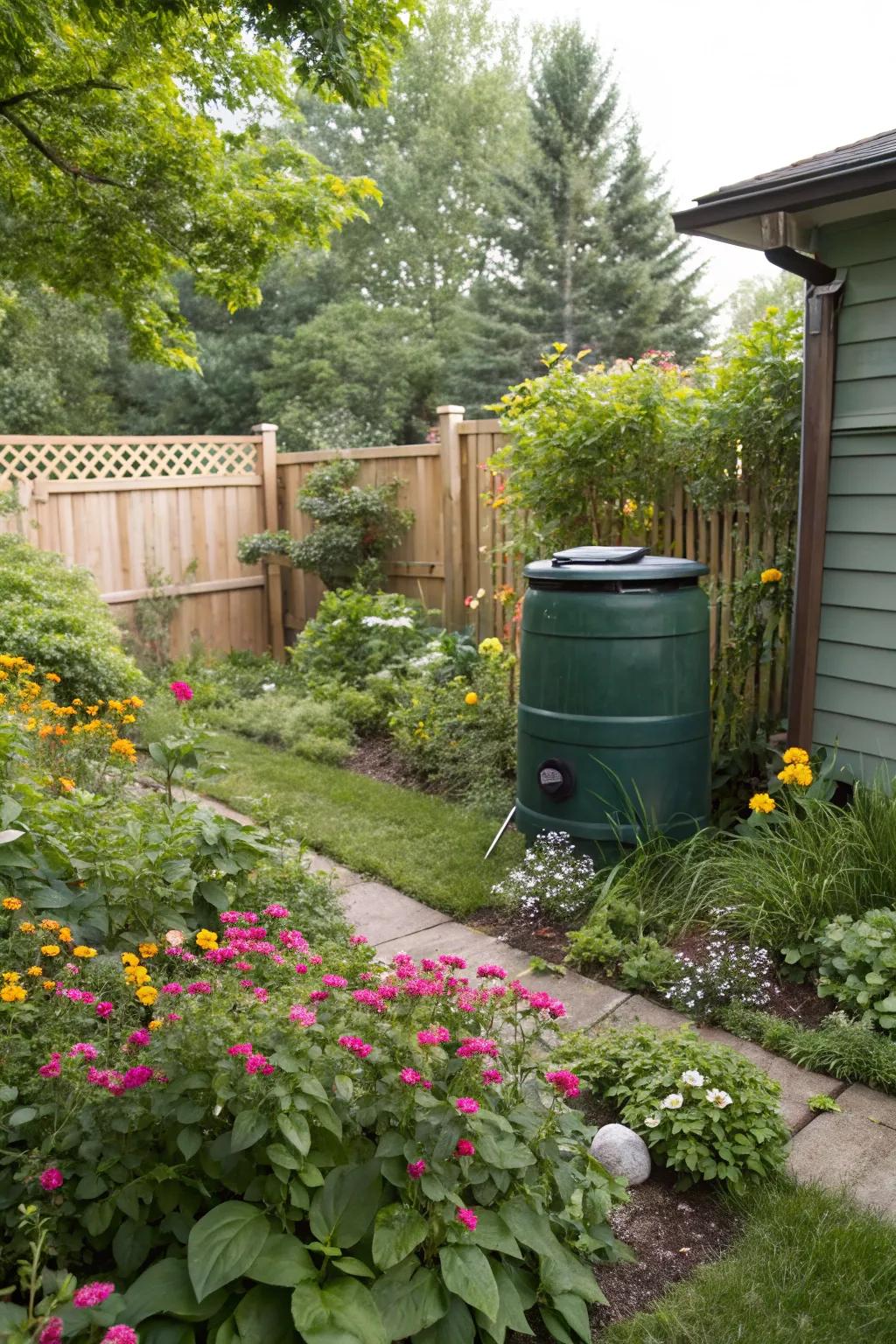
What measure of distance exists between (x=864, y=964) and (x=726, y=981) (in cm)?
38

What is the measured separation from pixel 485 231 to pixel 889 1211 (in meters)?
22.9

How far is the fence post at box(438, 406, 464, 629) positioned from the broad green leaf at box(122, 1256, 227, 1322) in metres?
5.69

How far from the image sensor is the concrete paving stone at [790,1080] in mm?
2471

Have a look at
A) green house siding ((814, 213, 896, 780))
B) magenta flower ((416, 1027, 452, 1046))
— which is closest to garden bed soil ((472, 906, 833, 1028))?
green house siding ((814, 213, 896, 780))

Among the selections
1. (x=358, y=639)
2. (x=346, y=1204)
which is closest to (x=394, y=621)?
(x=358, y=639)

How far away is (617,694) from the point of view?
11.7 feet

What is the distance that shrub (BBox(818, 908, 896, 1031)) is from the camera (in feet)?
9.17

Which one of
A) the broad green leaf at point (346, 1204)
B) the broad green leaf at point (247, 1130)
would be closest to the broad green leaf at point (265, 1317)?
the broad green leaf at point (346, 1204)

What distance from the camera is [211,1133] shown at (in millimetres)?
1673

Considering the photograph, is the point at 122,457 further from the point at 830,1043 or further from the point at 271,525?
the point at 830,1043

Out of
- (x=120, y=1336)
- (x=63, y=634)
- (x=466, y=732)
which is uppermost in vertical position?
(x=63, y=634)

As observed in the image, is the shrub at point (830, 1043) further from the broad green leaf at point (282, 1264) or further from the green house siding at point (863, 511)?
the broad green leaf at point (282, 1264)

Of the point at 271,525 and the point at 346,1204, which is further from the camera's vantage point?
the point at 271,525

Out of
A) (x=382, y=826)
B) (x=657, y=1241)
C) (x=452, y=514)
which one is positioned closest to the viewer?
(x=657, y=1241)
